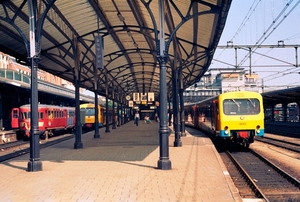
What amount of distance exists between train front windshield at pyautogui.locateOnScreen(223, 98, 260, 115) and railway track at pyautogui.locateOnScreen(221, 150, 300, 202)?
3305 millimetres

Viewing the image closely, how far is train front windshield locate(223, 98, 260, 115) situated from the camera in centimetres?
1927

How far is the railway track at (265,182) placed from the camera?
32.5ft

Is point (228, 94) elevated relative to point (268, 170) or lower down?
elevated

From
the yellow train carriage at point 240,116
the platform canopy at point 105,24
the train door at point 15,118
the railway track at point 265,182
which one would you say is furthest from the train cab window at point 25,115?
the railway track at point 265,182

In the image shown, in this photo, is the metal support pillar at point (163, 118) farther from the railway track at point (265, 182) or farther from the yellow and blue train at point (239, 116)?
the yellow and blue train at point (239, 116)

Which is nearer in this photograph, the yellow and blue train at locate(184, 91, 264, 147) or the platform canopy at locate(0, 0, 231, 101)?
the platform canopy at locate(0, 0, 231, 101)

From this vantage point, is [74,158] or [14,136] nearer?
[74,158]

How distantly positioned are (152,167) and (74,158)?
3.94 m

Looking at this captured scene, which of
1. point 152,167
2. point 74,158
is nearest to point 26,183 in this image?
point 152,167

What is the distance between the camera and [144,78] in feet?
144

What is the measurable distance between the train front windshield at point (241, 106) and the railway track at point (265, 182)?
10.8ft

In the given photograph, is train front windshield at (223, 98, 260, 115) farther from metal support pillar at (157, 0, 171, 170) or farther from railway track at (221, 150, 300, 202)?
metal support pillar at (157, 0, 171, 170)

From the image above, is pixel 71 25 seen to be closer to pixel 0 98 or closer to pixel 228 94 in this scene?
pixel 228 94

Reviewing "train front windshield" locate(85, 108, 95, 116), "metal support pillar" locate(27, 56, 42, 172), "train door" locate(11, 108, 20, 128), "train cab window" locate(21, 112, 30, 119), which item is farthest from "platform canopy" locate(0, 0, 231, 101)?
"train front windshield" locate(85, 108, 95, 116)
